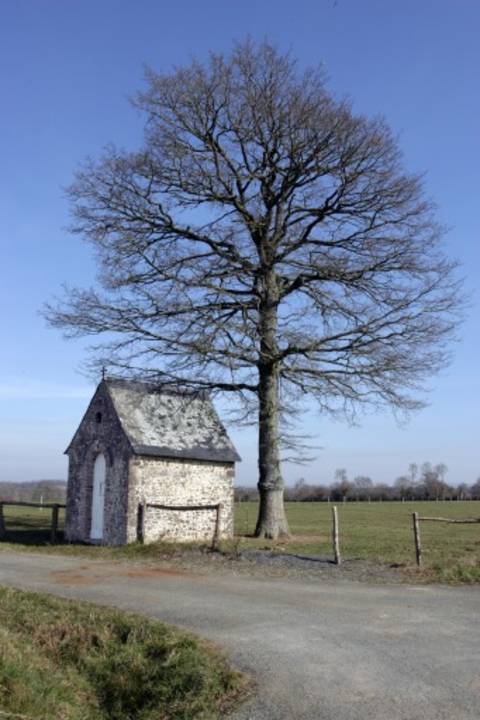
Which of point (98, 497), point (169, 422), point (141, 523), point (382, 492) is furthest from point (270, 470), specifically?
point (382, 492)

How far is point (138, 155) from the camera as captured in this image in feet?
71.7

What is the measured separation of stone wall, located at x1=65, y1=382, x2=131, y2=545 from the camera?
21312 millimetres

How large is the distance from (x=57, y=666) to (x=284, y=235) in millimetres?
16224

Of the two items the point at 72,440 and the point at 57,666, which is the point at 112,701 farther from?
the point at 72,440

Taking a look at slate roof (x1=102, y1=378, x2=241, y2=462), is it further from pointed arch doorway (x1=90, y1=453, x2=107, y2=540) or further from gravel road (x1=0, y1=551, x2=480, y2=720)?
gravel road (x1=0, y1=551, x2=480, y2=720)

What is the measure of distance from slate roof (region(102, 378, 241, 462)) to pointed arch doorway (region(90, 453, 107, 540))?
1700 mm

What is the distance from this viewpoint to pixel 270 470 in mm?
21844

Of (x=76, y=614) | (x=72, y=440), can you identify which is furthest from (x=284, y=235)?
(x=76, y=614)

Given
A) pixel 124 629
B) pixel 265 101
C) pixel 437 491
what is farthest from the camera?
pixel 437 491

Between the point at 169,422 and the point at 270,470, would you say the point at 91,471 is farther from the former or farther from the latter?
the point at 270,470

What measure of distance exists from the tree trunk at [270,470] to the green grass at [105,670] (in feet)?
37.5

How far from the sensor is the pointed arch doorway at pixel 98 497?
2209cm

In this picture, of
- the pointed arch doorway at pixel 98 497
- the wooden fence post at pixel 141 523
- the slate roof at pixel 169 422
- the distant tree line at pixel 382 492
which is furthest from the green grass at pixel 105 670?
the distant tree line at pixel 382 492

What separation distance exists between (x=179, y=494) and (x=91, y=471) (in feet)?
10.0
